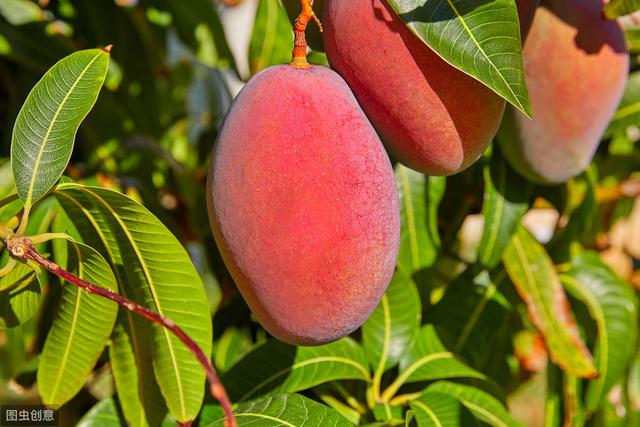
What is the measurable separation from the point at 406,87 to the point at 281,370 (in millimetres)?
368

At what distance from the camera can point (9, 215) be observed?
792 mm

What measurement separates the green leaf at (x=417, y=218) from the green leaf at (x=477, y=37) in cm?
36

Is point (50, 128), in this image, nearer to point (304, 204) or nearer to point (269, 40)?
point (304, 204)

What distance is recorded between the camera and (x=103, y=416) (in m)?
0.90

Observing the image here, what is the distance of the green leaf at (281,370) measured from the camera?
902 millimetres

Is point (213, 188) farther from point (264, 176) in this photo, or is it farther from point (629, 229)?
point (629, 229)

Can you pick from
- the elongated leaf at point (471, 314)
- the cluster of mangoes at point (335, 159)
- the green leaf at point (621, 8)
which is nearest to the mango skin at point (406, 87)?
the cluster of mangoes at point (335, 159)

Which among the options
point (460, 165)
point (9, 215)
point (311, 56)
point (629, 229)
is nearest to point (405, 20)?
point (460, 165)

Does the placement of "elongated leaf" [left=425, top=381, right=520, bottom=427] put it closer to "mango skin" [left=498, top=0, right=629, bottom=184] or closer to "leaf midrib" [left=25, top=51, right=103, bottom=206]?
"mango skin" [left=498, top=0, right=629, bottom=184]

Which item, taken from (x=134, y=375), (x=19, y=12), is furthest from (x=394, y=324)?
(x=19, y=12)

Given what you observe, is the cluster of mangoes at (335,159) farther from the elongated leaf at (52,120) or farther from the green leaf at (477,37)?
the elongated leaf at (52,120)

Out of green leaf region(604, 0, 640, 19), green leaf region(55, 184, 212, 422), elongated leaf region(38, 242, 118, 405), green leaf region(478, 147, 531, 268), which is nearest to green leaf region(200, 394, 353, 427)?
green leaf region(55, 184, 212, 422)

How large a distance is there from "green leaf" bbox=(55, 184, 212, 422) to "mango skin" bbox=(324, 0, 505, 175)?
0.75ft

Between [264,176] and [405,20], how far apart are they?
0.58 feet
